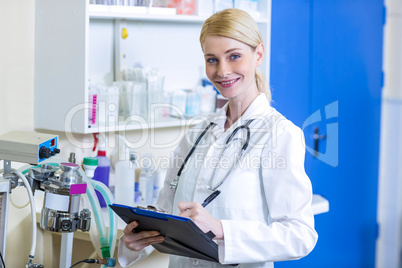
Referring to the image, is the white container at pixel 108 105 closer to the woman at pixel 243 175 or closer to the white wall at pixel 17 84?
the white wall at pixel 17 84

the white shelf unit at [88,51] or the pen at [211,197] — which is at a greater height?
the white shelf unit at [88,51]

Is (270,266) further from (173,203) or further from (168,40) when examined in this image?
(168,40)

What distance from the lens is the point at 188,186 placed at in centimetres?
164

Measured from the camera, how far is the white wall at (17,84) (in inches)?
79.2

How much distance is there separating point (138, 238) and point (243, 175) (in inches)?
13.0

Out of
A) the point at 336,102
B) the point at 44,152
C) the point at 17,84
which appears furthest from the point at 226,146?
the point at 336,102

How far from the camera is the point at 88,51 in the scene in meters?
2.06

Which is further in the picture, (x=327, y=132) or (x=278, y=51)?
(x=327, y=132)

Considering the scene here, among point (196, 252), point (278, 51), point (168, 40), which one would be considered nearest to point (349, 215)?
point (278, 51)

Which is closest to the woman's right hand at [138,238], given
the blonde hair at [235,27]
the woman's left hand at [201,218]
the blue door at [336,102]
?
the woman's left hand at [201,218]

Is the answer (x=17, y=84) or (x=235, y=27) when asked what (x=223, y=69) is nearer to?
(x=235, y=27)

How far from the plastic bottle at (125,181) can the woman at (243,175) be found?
0.53 metres

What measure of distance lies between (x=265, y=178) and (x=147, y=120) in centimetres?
94

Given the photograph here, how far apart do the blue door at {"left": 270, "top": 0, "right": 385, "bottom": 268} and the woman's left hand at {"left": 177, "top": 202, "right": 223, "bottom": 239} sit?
1.38 m
